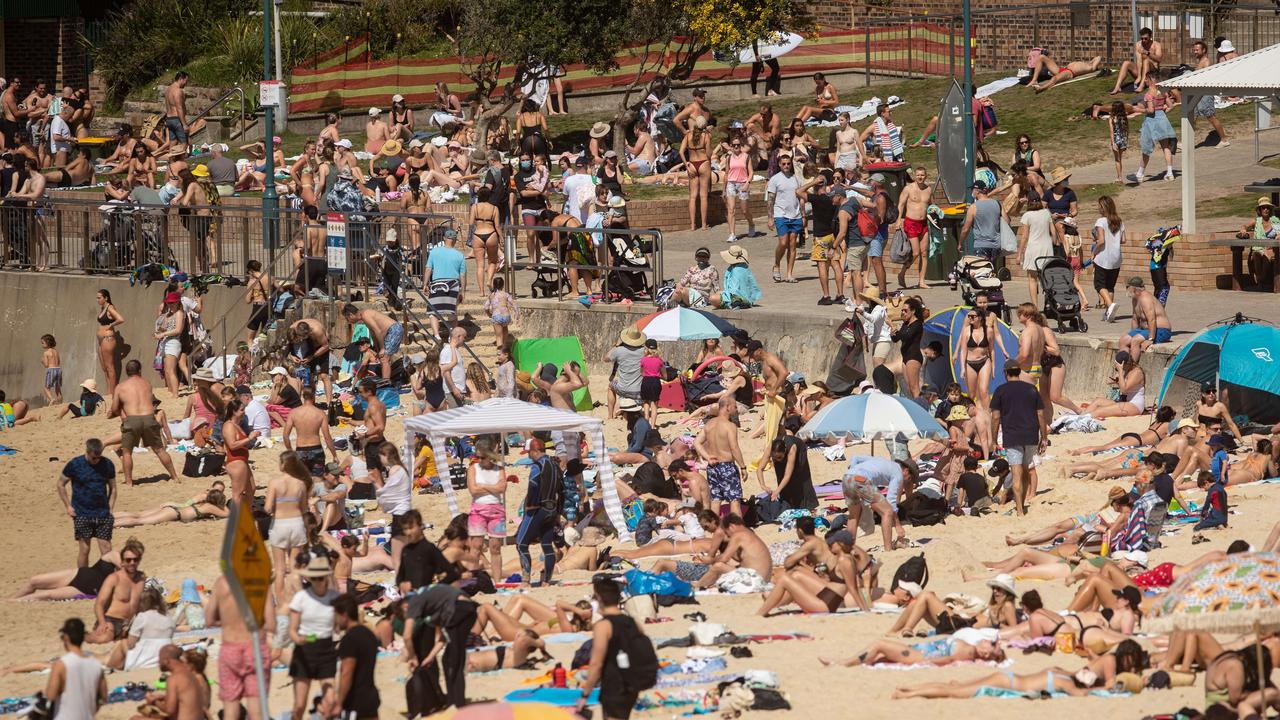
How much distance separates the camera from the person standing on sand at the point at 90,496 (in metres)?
16.8

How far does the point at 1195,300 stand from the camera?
22578 millimetres

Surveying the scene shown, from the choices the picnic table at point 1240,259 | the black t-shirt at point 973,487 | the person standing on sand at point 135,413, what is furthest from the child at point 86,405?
the picnic table at point 1240,259

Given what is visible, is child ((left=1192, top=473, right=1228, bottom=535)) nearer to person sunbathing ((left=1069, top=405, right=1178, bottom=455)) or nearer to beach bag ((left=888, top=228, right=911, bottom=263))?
person sunbathing ((left=1069, top=405, right=1178, bottom=455))

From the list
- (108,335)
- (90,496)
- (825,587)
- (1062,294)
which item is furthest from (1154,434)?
(108,335)

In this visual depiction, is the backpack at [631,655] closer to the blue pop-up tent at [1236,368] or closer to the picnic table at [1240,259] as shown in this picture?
the blue pop-up tent at [1236,368]

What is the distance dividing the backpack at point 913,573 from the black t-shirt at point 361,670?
16.9 feet

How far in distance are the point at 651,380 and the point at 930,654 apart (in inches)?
345

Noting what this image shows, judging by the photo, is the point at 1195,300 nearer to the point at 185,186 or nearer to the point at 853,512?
the point at 853,512

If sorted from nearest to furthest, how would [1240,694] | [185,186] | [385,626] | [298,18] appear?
1. [1240,694]
2. [385,626]
3. [185,186]
4. [298,18]

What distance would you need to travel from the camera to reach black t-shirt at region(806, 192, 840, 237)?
22844 mm

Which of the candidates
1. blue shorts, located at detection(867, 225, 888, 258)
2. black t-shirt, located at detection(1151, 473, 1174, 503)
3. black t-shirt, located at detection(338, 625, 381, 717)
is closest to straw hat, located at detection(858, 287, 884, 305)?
blue shorts, located at detection(867, 225, 888, 258)

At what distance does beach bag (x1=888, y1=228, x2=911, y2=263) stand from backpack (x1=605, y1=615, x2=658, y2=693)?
13.0 m

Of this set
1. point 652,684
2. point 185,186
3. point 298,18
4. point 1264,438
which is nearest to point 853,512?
point 1264,438

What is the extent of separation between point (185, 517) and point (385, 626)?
596 centimetres
